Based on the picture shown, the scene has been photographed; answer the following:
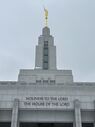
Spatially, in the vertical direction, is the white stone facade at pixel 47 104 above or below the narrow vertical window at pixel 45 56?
below

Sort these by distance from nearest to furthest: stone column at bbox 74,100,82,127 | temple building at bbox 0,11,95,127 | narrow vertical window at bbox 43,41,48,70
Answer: stone column at bbox 74,100,82,127, temple building at bbox 0,11,95,127, narrow vertical window at bbox 43,41,48,70

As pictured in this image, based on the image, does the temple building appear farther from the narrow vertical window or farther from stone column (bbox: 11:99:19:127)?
the narrow vertical window

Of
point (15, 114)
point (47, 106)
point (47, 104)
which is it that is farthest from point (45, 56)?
point (15, 114)

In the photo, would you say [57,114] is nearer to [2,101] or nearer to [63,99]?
[63,99]

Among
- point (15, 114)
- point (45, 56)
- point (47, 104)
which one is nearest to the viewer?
point (15, 114)

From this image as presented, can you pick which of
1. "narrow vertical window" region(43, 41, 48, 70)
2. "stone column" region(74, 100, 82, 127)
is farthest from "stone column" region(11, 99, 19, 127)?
"narrow vertical window" region(43, 41, 48, 70)

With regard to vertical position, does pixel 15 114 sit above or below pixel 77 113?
below

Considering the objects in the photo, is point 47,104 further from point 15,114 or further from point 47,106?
point 15,114

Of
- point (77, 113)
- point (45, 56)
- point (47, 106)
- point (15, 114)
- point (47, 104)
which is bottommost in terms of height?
point (15, 114)

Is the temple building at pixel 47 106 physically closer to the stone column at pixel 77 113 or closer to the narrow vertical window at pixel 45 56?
the stone column at pixel 77 113

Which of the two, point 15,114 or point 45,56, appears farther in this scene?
point 45,56

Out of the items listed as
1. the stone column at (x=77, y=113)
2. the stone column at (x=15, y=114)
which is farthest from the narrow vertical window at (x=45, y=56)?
the stone column at (x=77, y=113)

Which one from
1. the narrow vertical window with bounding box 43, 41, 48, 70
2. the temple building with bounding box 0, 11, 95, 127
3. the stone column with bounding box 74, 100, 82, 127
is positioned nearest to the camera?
the stone column with bounding box 74, 100, 82, 127

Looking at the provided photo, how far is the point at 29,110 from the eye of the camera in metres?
45.5
